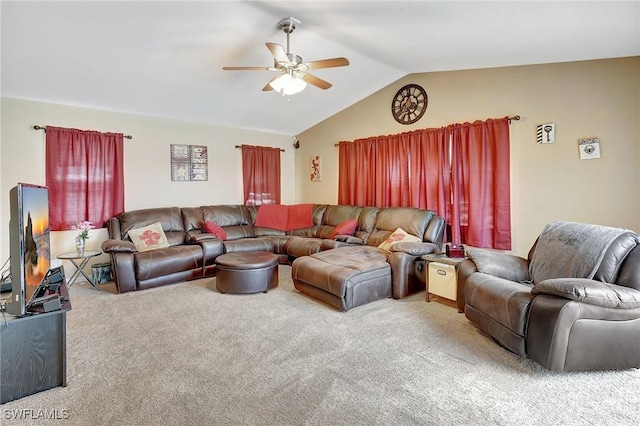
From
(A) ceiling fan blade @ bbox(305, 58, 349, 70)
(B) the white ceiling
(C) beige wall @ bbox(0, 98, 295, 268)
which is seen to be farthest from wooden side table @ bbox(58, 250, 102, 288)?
(A) ceiling fan blade @ bbox(305, 58, 349, 70)

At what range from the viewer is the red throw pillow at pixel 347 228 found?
4.65 m

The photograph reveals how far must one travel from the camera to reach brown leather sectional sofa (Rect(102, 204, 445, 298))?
3.64m

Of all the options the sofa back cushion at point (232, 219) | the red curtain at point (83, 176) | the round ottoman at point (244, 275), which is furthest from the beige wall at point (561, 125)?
the red curtain at point (83, 176)

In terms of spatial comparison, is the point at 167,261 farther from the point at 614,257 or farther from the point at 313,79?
the point at 614,257

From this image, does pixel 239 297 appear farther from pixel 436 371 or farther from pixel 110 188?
pixel 110 188

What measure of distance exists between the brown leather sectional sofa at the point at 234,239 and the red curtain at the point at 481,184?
1.17 ft

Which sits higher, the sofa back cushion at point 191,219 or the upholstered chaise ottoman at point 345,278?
the sofa back cushion at point 191,219

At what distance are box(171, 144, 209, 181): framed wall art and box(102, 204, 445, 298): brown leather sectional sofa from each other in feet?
1.95

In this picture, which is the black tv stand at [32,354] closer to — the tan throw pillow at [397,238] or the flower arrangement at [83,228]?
the flower arrangement at [83,228]

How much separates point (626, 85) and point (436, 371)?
3.24 meters

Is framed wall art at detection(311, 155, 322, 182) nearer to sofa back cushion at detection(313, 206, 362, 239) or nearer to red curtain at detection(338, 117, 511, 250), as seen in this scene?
sofa back cushion at detection(313, 206, 362, 239)

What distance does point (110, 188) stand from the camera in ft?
14.5

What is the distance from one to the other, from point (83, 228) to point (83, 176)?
72 centimetres

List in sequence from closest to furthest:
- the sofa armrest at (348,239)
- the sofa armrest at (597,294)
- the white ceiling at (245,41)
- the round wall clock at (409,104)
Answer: the sofa armrest at (597,294), the white ceiling at (245,41), the sofa armrest at (348,239), the round wall clock at (409,104)
